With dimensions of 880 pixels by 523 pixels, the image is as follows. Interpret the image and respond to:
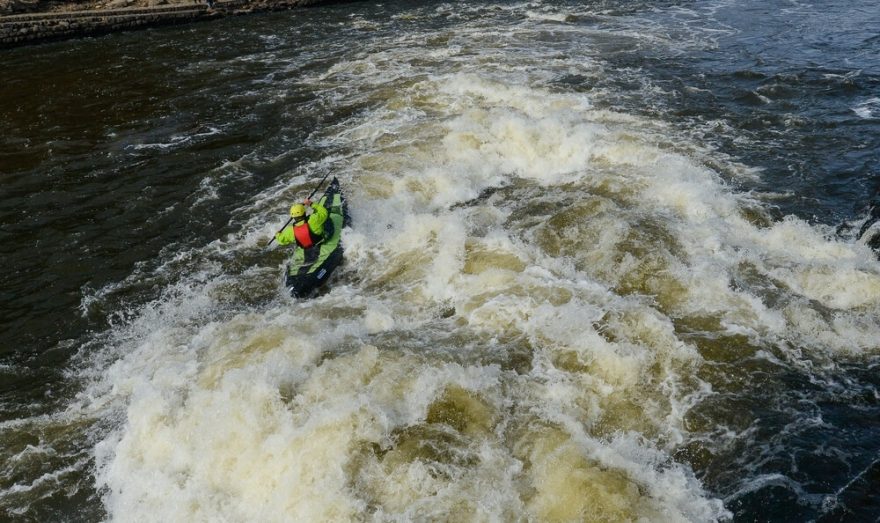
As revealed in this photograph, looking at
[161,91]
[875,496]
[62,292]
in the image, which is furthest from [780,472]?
[161,91]

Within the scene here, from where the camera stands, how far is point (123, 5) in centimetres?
2650

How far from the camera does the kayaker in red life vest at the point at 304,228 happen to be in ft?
30.4

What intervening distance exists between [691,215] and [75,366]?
9982 mm

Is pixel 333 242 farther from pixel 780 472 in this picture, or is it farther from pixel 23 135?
pixel 23 135

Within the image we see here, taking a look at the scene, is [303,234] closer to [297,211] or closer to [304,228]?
[304,228]

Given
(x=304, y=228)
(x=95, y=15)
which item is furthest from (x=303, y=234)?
(x=95, y=15)

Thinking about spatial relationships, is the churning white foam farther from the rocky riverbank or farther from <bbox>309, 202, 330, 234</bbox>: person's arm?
the rocky riverbank

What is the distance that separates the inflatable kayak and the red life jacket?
18 centimetres

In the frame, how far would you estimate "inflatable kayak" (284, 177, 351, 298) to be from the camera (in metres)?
9.02

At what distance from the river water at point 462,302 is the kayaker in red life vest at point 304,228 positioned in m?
0.82

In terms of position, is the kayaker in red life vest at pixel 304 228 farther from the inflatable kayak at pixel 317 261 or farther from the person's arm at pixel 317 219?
the inflatable kayak at pixel 317 261

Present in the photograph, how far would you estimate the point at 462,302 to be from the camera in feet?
27.8

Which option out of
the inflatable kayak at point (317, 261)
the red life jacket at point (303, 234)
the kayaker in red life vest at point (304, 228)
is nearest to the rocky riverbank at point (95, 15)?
the inflatable kayak at point (317, 261)

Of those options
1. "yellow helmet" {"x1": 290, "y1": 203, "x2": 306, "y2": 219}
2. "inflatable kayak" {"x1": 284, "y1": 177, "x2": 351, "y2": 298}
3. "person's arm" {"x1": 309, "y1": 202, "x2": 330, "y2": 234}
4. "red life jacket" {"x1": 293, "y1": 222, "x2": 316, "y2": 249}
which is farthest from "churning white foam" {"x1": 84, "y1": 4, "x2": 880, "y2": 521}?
"yellow helmet" {"x1": 290, "y1": 203, "x2": 306, "y2": 219}
